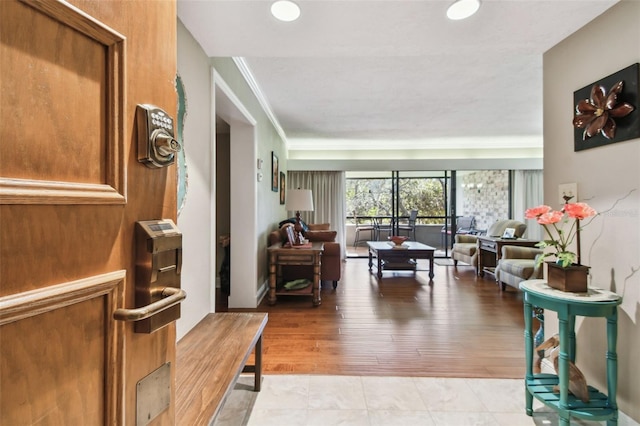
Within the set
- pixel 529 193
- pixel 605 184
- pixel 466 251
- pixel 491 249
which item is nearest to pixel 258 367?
pixel 605 184

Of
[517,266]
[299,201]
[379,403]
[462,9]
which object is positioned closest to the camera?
[462,9]

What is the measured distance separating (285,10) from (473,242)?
5.57 metres

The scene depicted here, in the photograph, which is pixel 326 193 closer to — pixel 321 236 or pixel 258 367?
pixel 321 236

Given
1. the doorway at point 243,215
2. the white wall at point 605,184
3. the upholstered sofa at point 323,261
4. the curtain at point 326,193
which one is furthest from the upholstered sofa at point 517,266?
the doorway at point 243,215

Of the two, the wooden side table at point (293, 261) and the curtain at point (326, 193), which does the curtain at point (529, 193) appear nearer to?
the curtain at point (326, 193)

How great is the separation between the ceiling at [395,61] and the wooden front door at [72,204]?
1351 millimetres

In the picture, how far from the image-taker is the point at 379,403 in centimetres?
175

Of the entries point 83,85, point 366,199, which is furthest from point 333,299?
point 366,199

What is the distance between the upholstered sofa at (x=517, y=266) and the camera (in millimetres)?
3670

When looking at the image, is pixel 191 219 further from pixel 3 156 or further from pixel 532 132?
pixel 532 132

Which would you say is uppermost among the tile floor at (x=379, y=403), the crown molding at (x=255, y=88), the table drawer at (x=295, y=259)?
the crown molding at (x=255, y=88)

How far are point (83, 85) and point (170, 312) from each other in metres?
0.46

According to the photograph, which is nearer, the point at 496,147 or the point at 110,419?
the point at 110,419

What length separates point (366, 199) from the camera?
7352 mm
